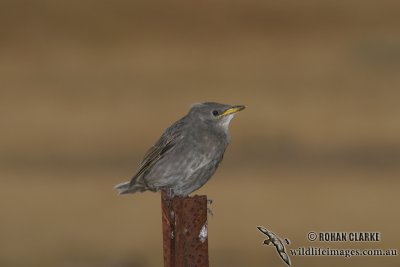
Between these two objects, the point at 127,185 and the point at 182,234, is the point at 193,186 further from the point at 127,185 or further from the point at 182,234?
the point at 182,234

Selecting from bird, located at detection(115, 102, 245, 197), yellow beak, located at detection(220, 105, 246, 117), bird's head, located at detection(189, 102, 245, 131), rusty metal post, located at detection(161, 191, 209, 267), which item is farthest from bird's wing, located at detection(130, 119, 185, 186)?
rusty metal post, located at detection(161, 191, 209, 267)

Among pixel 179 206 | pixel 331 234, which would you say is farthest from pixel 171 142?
pixel 331 234

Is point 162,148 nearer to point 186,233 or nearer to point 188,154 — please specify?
point 188,154

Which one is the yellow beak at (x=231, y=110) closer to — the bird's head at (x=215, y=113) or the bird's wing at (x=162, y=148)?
the bird's head at (x=215, y=113)

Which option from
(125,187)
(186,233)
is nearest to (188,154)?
(125,187)

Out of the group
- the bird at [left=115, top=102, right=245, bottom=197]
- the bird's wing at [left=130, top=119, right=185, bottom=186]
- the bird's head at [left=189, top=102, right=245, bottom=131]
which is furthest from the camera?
the bird's head at [left=189, top=102, right=245, bottom=131]

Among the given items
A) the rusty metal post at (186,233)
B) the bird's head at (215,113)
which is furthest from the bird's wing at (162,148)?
the rusty metal post at (186,233)

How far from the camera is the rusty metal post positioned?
21.4 ft

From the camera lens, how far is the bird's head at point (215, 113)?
10094mm

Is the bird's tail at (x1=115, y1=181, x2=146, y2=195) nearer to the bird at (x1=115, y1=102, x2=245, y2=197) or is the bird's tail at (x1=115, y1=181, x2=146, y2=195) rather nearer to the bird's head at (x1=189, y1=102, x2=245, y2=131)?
the bird at (x1=115, y1=102, x2=245, y2=197)

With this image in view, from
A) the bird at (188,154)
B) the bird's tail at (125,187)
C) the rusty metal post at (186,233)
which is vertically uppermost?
the bird at (188,154)

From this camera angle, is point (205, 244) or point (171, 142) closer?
point (205, 244)

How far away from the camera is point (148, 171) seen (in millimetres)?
10031

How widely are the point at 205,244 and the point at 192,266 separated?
24cm
